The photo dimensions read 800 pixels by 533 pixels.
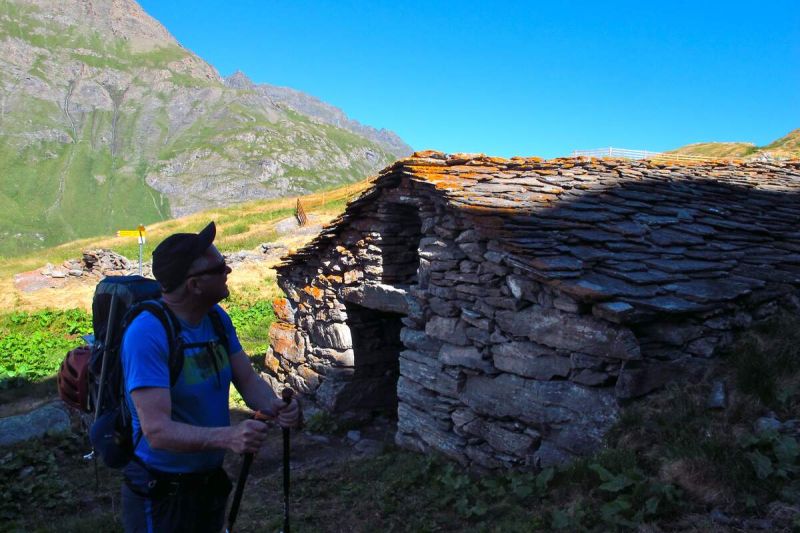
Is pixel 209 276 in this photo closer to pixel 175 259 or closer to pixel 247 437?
pixel 175 259

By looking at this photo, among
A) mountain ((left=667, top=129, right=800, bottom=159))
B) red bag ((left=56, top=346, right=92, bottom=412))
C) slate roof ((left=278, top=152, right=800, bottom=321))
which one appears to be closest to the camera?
red bag ((left=56, top=346, right=92, bottom=412))

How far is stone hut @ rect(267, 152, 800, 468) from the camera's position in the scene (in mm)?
4699

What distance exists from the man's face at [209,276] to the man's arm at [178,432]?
20.1 inches

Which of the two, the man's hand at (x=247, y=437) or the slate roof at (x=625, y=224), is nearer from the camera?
the man's hand at (x=247, y=437)

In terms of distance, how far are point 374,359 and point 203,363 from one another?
19.8 ft

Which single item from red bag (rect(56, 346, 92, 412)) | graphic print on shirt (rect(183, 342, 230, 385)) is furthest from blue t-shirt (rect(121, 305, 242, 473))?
red bag (rect(56, 346, 92, 412))

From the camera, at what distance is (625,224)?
5.89 metres

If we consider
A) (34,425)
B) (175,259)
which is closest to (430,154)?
(175,259)

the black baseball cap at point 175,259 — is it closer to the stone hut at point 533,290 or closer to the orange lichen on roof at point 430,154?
the stone hut at point 533,290

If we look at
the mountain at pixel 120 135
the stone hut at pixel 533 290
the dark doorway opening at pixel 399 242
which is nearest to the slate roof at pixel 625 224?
the stone hut at pixel 533 290

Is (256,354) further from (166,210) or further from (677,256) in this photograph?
(166,210)

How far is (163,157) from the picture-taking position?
135m

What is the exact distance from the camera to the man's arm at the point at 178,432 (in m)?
2.25

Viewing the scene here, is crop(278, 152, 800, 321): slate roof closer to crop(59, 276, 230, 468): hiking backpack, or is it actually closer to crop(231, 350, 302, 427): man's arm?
crop(231, 350, 302, 427): man's arm
